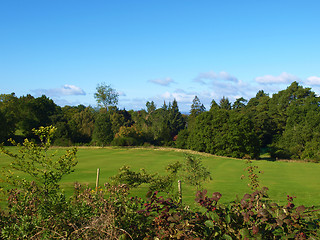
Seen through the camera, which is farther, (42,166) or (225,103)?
(225,103)

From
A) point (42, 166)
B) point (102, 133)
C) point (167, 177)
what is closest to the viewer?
point (42, 166)

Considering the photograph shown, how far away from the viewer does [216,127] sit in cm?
5991

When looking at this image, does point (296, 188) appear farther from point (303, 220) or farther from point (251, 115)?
point (251, 115)

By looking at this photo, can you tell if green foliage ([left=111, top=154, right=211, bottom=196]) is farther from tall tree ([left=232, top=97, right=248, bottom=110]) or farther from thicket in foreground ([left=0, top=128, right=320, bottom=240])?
tall tree ([left=232, top=97, right=248, bottom=110])

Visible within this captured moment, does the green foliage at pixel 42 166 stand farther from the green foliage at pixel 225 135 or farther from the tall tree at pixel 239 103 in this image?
the tall tree at pixel 239 103

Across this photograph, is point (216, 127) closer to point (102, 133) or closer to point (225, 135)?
point (225, 135)

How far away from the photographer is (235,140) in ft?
182

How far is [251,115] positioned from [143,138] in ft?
94.0

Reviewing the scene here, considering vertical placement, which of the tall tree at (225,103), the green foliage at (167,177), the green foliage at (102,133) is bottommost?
the green foliage at (167,177)

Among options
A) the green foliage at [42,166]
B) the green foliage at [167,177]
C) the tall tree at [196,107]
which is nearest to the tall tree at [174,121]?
the tall tree at [196,107]

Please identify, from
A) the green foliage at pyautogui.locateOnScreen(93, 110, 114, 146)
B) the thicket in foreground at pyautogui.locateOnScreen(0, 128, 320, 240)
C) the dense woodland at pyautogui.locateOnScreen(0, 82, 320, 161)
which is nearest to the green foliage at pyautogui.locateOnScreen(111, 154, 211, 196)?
the thicket in foreground at pyautogui.locateOnScreen(0, 128, 320, 240)

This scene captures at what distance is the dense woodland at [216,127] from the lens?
56188mm

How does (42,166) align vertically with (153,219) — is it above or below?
above

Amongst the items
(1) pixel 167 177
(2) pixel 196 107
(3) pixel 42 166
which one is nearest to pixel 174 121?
(2) pixel 196 107
